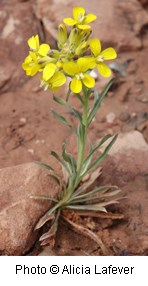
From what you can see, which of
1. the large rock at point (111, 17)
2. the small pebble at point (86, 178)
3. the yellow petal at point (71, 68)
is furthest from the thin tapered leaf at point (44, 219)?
the large rock at point (111, 17)

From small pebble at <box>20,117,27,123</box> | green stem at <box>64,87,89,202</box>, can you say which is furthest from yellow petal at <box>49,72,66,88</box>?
small pebble at <box>20,117,27,123</box>

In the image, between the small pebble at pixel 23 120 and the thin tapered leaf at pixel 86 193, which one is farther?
the small pebble at pixel 23 120

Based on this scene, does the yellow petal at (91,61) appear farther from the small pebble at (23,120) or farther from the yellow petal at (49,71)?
the small pebble at (23,120)

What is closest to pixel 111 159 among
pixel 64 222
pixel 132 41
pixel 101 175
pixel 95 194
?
pixel 101 175

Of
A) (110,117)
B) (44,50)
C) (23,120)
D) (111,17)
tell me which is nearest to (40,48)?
(44,50)

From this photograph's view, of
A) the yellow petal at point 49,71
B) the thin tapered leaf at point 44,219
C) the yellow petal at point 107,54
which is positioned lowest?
the thin tapered leaf at point 44,219

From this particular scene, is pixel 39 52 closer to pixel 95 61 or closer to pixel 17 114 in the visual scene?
pixel 95 61

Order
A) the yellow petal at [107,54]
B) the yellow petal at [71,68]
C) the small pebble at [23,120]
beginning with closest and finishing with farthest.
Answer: the yellow petal at [71,68] < the yellow petal at [107,54] < the small pebble at [23,120]
